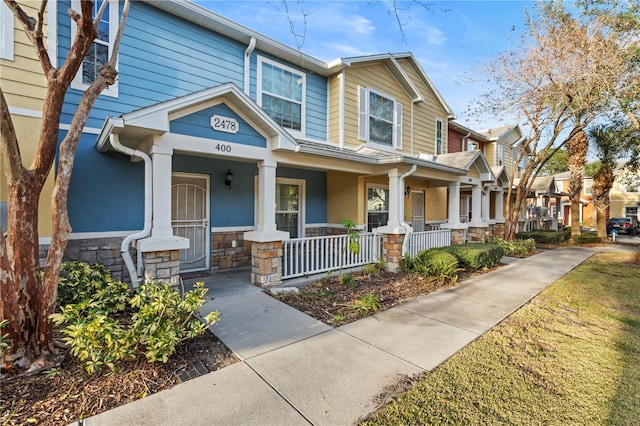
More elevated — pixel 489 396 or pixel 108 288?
pixel 108 288

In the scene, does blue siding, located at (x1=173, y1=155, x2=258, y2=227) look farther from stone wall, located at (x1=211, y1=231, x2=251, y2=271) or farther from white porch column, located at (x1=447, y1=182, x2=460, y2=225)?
white porch column, located at (x1=447, y1=182, x2=460, y2=225)

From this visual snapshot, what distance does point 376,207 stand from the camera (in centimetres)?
969

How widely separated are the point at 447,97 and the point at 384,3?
1006cm

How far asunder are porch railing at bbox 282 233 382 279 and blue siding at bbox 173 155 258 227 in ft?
4.80

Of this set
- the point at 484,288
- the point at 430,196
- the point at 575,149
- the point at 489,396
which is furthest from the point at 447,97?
the point at 489,396

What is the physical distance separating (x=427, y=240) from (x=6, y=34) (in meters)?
10.2

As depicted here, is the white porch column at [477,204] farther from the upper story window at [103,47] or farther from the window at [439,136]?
the upper story window at [103,47]

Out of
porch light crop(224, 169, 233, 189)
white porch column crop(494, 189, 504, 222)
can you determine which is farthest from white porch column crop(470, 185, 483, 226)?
porch light crop(224, 169, 233, 189)

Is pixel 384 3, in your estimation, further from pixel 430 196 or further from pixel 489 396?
pixel 430 196

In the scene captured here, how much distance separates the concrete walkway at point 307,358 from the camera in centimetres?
250

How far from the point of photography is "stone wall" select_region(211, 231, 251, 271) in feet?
23.7

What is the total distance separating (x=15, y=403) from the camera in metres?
2.50

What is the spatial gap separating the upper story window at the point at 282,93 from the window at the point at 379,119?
6.78 ft

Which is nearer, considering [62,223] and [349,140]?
[62,223]
